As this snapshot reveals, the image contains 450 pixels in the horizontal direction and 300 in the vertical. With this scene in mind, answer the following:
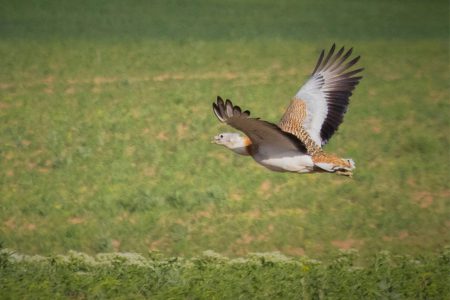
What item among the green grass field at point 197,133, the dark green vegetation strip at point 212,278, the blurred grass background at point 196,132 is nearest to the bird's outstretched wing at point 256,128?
the dark green vegetation strip at point 212,278

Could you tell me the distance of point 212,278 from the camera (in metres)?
10.3

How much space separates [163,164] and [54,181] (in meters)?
1.96

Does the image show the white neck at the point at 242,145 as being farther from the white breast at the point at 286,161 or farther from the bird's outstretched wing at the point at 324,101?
the bird's outstretched wing at the point at 324,101

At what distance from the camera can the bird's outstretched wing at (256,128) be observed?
26.3 feet

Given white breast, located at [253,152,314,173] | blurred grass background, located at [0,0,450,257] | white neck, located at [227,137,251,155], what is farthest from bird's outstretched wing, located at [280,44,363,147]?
blurred grass background, located at [0,0,450,257]

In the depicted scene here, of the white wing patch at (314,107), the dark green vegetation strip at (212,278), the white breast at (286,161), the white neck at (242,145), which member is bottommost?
the dark green vegetation strip at (212,278)

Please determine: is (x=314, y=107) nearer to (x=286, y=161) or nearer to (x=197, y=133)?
(x=286, y=161)

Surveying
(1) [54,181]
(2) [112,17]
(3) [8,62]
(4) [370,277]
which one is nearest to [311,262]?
(4) [370,277]

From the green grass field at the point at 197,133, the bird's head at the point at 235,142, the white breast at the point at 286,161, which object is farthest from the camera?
the green grass field at the point at 197,133

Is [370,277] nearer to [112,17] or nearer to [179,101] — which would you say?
[179,101]

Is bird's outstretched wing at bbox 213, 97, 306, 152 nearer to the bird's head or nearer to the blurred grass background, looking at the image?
the bird's head

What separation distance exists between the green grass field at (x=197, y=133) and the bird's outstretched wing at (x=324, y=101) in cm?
322

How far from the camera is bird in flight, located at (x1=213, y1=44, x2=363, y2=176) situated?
27.1 ft

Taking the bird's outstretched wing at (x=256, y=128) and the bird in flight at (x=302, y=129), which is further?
the bird in flight at (x=302, y=129)
